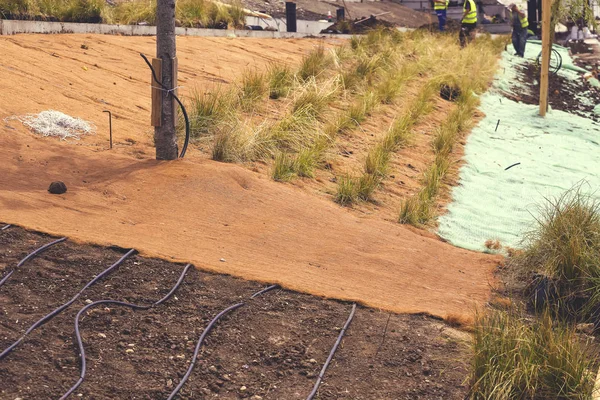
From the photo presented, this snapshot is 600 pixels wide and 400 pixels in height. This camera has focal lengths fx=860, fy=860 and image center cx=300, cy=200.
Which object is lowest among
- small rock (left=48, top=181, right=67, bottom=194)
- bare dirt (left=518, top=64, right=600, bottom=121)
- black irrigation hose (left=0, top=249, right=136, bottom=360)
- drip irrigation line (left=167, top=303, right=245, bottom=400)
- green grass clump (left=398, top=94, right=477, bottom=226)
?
bare dirt (left=518, top=64, right=600, bottom=121)

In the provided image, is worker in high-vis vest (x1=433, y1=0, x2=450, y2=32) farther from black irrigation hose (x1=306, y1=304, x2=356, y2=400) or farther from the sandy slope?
Answer: black irrigation hose (x1=306, y1=304, x2=356, y2=400)

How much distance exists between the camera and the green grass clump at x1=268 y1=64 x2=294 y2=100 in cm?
1196

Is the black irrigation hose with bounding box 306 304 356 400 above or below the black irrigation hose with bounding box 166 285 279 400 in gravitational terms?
below

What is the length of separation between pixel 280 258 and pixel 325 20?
67.0ft

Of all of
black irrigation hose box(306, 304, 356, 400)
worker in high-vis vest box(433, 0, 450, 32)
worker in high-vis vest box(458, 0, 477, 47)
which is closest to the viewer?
black irrigation hose box(306, 304, 356, 400)

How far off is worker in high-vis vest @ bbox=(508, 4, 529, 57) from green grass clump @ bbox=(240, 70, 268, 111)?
37.7 ft

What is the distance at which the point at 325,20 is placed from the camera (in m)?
26.2

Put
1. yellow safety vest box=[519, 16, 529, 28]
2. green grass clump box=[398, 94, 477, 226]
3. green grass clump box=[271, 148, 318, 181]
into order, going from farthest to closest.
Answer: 1. yellow safety vest box=[519, 16, 529, 28]
2. green grass clump box=[271, 148, 318, 181]
3. green grass clump box=[398, 94, 477, 226]

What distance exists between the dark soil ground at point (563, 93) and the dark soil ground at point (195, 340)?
11.8 metres

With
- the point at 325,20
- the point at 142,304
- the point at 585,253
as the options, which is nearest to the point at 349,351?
the point at 142,304

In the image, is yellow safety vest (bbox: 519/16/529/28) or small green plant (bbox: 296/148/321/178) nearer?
small green plant (bbox: 296/148/321/178)

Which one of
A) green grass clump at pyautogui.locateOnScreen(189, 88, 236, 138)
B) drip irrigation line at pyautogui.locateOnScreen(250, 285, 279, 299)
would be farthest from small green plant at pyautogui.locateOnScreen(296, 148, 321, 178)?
drip irrigation line at pyautogui.locateOnScreen(250, 285, 279, 299)

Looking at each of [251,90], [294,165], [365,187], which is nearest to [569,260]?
[365,187]

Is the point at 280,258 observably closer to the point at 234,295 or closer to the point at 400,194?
the point at 234,295
